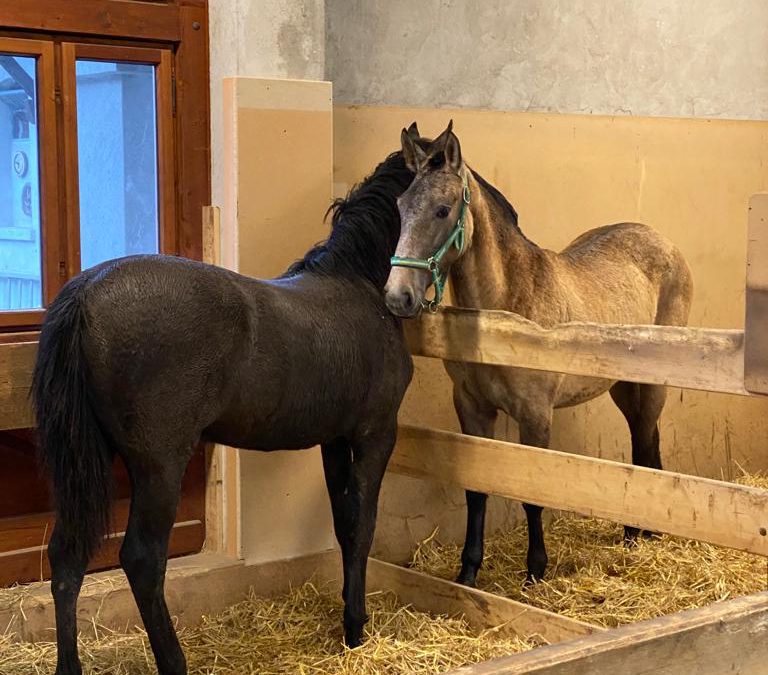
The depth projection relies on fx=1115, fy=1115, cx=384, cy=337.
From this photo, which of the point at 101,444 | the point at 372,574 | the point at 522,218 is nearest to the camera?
the point at 101,444

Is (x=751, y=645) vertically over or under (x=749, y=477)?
over

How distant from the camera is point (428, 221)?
321 cm

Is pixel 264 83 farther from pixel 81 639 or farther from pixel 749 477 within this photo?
pixel 749 477

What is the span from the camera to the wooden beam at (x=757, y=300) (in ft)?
8.45

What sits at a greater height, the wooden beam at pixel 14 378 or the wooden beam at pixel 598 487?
the wooden beam at pixel 14 378

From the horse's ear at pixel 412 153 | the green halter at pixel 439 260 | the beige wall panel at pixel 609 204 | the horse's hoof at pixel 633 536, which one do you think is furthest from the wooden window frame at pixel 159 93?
the horse's hoof at pixel 633 536

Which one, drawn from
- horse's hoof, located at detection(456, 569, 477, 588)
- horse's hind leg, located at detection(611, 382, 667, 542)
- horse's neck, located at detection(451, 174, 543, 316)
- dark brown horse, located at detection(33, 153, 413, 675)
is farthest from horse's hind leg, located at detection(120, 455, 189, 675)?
horse's hind leg, located at detection(611, 382, 667, 542)

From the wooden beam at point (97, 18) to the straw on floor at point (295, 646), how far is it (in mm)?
1824

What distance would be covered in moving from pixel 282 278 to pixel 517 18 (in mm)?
2009

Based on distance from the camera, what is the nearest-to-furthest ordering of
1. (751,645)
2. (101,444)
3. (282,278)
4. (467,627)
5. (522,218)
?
(751,645) < (101,444) < (282,278) < (467,627) < (522,218)

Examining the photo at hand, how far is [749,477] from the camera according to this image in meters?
5.27

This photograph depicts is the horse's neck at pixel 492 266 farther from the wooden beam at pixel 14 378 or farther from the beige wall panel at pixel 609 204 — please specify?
the wooden beam at pixel 14 378

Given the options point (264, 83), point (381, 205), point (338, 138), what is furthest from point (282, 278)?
point (338, 138)

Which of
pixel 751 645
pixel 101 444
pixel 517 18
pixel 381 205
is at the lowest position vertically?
pixel 751 645
